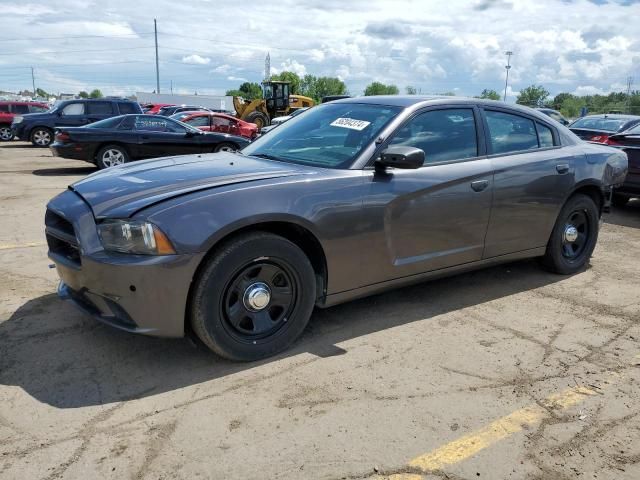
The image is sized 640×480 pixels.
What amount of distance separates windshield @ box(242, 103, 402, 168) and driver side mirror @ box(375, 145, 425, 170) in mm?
208

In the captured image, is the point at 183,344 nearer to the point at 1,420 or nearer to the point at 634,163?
the point at 1,420

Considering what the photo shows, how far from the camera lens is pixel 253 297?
10.6 feet

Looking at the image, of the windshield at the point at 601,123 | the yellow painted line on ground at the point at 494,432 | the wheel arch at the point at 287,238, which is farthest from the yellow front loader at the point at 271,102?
the yellow painted line on ground at the point at 494,432

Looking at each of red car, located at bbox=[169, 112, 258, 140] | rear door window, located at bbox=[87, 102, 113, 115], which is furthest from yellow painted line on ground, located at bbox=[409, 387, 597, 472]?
rear door window, located at bbox=[87, 102, 113, 115]

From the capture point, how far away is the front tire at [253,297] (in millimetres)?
3051

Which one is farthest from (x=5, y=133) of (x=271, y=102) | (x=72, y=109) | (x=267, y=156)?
(x=267, y=156)

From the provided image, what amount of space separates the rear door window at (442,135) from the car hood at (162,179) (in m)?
0.83

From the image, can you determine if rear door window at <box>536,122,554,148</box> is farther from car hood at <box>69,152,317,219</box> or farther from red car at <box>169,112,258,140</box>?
red car at <box>169,112,258,140</box>

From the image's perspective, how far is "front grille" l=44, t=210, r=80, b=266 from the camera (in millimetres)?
3195

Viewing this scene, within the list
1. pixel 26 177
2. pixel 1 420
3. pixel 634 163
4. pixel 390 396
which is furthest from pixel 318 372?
pixel 26 177

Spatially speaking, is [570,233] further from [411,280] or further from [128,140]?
[128,140]

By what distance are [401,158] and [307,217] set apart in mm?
732

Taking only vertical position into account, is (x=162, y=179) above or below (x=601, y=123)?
below

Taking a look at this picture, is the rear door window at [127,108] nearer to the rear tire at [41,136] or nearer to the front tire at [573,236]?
the rear tire at [41,136]
